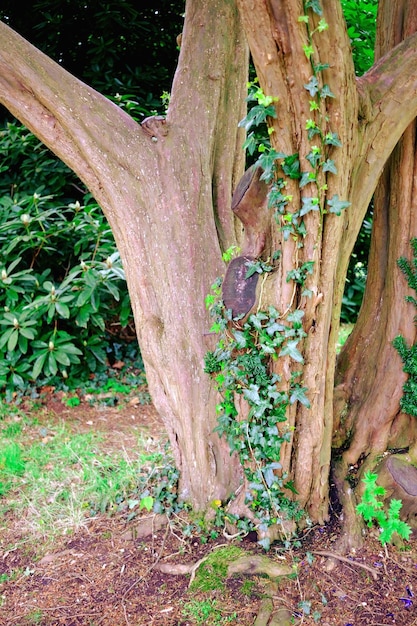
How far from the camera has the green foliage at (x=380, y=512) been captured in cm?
234

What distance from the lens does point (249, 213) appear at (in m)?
2.09

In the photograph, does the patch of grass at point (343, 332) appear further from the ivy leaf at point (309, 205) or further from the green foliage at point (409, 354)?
the ivy leaf at point (309, 205)

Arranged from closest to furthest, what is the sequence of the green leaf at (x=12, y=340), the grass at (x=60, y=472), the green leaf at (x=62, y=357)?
1. the grass at (x=60, y=472)
2. the green leaf at (x=12, y=340)
3. the green leaf at (x=62, y=357)

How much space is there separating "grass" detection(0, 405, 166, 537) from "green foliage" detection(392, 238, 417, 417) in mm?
1559

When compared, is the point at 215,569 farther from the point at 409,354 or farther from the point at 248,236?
the point at 248,236

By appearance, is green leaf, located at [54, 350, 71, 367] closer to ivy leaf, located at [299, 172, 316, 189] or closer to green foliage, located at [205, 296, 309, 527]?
green foliage, located at [205, 296, 309, 527]

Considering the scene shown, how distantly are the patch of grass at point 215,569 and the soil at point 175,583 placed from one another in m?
0.03

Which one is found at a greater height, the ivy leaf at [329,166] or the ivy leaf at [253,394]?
the ivy leaf at [329,166]

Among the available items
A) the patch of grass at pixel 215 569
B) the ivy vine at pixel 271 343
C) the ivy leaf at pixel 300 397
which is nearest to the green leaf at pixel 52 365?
the ivy vine at pixel 271 343

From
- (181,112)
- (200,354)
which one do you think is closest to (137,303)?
(200,354)

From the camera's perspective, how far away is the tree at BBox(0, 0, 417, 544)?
5.96ft

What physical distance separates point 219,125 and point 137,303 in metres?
1.08

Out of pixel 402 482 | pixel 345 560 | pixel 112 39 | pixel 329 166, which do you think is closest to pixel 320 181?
pixel 329 166

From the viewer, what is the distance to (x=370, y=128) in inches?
80.4
